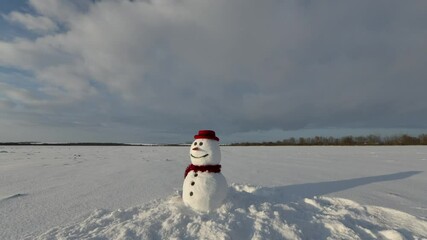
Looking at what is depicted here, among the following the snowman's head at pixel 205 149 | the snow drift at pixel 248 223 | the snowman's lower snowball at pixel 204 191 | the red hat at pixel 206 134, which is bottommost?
the snow drift at pixel 248 223

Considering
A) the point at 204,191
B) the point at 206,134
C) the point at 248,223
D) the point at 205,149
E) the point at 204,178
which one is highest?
the point at 206,134

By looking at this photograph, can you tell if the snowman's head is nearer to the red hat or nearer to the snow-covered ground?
the red hat

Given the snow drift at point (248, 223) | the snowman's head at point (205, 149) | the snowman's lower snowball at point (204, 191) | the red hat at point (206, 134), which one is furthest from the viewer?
the red hat at point (206, 134)

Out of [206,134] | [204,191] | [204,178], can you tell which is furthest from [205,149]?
[204,191]

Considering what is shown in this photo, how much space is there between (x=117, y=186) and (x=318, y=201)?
4.17 meters

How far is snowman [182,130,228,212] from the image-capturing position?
4.18 metres

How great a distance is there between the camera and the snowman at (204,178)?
418cm

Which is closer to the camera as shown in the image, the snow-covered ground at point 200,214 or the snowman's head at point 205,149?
the snow-covered ground at point 200,214

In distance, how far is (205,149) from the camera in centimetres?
445

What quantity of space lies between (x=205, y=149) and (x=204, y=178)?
444 mm

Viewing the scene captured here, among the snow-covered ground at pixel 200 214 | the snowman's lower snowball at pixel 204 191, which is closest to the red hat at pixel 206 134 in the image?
the snowman's lower snowball at pixel 204 191

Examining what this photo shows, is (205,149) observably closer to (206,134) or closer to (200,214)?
Answer: (206,134)

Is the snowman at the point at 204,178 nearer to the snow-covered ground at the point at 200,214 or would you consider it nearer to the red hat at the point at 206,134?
the red hat at the point at 206,134

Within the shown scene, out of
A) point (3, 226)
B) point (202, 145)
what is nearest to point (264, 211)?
point (202, 145)
